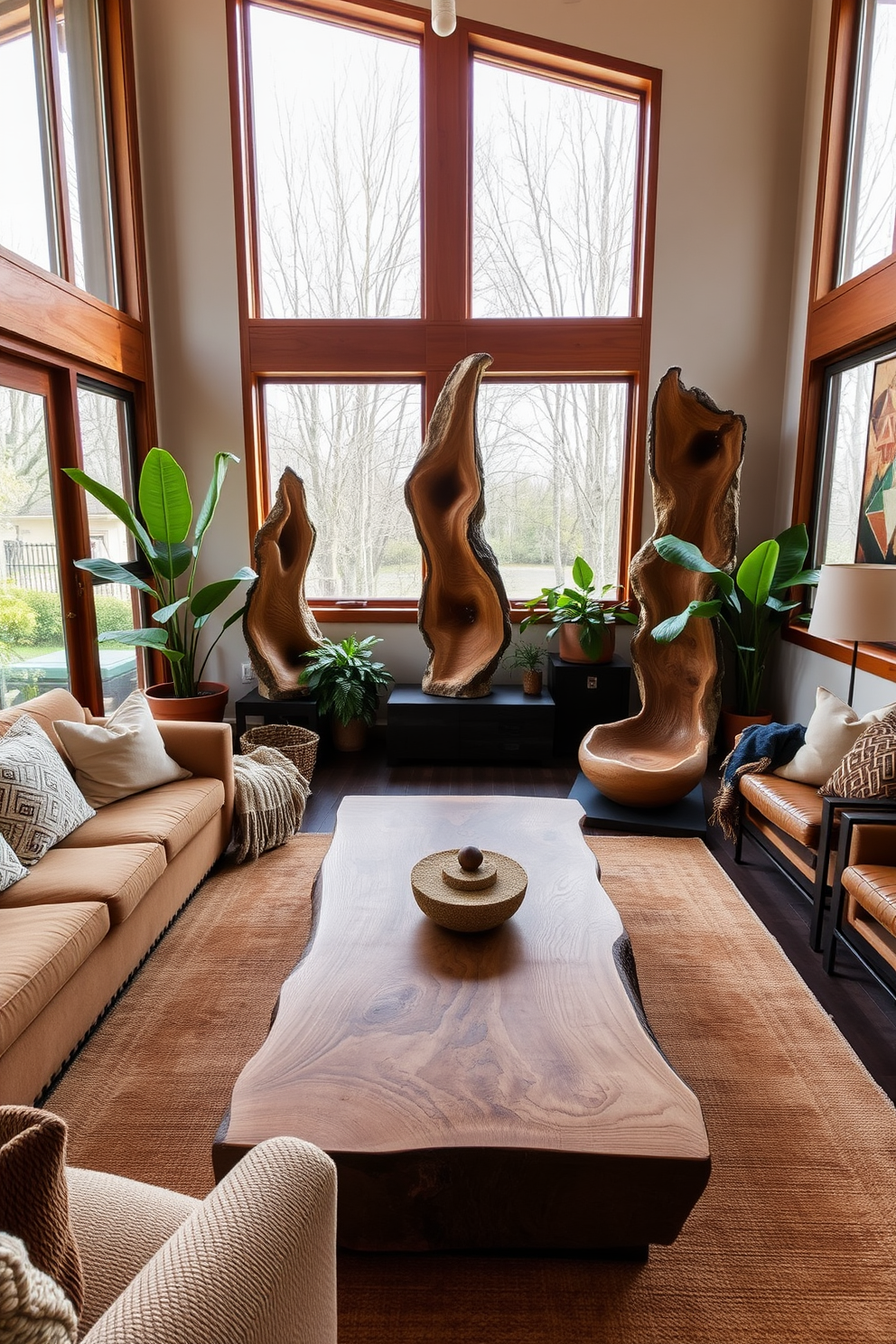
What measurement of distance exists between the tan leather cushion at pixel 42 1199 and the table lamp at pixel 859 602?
2.85 metres

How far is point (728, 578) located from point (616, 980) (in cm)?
267

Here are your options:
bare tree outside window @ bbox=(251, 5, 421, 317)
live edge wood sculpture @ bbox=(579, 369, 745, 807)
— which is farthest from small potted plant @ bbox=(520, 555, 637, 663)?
bare tree outside window @ bbox=(251, 5, 421, 317)

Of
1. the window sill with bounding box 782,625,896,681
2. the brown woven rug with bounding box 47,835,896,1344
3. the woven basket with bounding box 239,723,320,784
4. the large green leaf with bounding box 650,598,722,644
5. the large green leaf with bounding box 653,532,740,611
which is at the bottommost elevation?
the brown woven rug with bounding box 47,835,896,1344

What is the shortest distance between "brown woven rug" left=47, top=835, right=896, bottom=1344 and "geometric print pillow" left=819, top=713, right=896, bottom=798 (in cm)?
57

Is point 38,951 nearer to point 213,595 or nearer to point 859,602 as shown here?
point 213,595

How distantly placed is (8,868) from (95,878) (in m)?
0.22

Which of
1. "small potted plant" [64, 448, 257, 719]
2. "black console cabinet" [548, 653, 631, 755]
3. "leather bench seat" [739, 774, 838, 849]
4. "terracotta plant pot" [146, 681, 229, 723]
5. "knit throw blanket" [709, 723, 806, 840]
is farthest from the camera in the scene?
"black console cabinet" [548, 653, 631, 755]

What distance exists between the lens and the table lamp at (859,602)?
109 inches

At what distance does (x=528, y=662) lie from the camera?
4809 mm

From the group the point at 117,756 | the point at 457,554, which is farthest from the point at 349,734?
the point at 117,756

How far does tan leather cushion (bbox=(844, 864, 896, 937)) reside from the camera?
79.5 inches

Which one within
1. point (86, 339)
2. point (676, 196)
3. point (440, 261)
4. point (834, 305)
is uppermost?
point (676, 196)

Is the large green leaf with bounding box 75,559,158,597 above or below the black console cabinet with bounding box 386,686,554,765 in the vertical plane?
above

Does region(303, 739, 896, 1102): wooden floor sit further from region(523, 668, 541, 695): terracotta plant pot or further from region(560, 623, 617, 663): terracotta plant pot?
region(560, 623, 617, 663): terracotta plant pot
